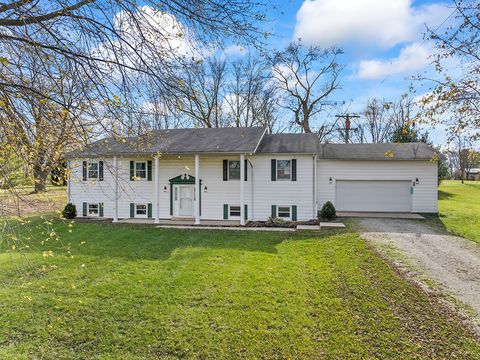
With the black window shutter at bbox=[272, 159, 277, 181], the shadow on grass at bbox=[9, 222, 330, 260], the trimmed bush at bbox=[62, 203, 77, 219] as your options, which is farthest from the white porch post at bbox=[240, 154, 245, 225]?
the trimmed bush at bbox=[62, 203, 77, 219]

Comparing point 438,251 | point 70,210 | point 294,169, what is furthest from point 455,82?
point 70,210

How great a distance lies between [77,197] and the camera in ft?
52.2

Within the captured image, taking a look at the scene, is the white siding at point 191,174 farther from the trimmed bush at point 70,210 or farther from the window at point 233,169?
the trimmed bush at point 70,210

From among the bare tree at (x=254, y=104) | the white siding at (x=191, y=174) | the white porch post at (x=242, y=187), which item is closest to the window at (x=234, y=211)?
the white siding at (x=191, y=174)

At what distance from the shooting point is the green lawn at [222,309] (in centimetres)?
431

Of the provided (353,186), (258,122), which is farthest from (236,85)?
(353,186)

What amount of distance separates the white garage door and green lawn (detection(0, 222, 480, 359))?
306 inches

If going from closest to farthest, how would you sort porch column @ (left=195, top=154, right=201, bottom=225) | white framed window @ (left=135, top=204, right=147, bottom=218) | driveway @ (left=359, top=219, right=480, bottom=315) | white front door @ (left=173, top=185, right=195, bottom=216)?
driveway @ (left=359, top=219, right=480, bottom=315), porch column @ (left=195, top=154, right=201, bottom=225), white front door @ (left=173, top=185, right=195, bottom=216), white framed window @ (left=135, top=204, right=147, bottom=218)

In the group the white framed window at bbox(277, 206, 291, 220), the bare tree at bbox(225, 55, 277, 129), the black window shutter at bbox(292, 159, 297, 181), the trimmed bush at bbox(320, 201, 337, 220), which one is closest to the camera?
the trimmed bush at bbox(320, 201, 337, 220)

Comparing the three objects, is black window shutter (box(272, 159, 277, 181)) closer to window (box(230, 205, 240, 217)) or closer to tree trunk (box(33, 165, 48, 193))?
window (box(230, 205, 240, 217))

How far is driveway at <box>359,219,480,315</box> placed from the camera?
248 inches

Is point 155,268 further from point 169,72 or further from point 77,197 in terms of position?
point 77,197

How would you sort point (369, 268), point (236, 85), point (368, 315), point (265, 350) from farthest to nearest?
point (236, 85), point (369, 268), point (368, 315), point (265, 350)

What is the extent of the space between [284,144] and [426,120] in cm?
938
